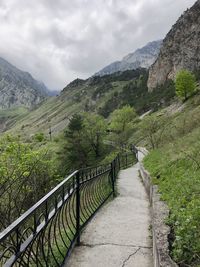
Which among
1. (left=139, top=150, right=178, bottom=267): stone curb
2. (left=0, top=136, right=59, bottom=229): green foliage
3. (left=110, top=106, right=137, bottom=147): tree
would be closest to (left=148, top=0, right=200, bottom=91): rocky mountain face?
(left=110, top=106, right=137, bottom=147): tree

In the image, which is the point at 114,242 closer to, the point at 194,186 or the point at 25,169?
the point at 194,186

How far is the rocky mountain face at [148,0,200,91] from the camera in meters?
121

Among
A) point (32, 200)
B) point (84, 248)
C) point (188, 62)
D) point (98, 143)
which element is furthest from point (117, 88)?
point (84, 248)

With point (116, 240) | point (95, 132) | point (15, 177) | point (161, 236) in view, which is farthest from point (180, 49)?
point (161, 236)

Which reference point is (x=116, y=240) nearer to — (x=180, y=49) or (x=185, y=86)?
(x=185, y=86)

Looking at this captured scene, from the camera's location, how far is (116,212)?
9.70 m

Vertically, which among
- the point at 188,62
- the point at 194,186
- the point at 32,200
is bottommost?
the point at 32,200

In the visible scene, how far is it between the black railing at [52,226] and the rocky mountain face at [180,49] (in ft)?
371

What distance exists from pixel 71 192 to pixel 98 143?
49383 mm

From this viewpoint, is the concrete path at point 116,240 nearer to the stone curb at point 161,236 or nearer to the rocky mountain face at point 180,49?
the stone curb at point 161,236

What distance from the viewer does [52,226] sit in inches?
271

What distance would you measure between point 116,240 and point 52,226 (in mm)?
1364

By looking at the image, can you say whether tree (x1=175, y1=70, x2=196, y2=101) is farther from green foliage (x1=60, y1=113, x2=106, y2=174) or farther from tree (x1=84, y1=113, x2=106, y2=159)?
tree (x1=84, y1=113, x2=106, y2=159)

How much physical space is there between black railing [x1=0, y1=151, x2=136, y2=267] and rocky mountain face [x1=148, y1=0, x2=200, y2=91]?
11318cm
